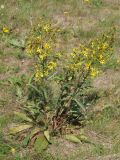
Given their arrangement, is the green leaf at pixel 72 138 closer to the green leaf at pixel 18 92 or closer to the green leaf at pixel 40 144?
the green leaf at pixel 40 144

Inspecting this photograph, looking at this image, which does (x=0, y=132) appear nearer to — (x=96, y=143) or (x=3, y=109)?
(x=3, y=109)

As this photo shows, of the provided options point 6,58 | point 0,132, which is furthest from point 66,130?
point 6,58

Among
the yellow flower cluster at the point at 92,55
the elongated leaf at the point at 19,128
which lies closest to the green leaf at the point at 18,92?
the elongated leaf at the point at 19,128

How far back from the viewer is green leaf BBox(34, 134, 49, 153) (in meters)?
6.46

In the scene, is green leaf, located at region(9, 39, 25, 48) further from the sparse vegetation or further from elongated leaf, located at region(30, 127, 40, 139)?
elongated leaf, located at region(30, 127, 40, 139)

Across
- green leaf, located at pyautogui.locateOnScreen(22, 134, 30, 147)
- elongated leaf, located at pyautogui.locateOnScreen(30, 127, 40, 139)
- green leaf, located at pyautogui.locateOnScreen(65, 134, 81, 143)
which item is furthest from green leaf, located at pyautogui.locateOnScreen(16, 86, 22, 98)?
green leaf, located at pyautogui.locateOnScreen(65, 134, 81, 143)

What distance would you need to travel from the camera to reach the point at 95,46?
622cm

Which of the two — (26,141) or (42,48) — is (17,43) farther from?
(26,141)

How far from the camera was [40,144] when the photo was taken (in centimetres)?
652

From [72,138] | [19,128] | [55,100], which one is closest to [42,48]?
[55,100]

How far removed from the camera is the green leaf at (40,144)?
6465 mm

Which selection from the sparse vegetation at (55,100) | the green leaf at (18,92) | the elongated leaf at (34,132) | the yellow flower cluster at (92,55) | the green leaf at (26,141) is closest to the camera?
the yellow flower cluster at (92,55)

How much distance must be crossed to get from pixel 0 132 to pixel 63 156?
1050 millimetres

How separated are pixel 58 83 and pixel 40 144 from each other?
3.34 feet
